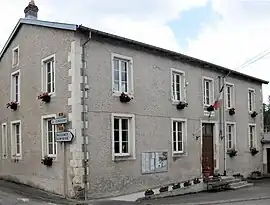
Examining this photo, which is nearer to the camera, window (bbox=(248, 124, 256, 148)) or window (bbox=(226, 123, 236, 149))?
window (bbox=(226, 123, 236, 149))

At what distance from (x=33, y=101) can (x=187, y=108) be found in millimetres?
6845

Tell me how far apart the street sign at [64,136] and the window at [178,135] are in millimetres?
5427

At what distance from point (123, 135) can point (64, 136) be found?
98.9 inches

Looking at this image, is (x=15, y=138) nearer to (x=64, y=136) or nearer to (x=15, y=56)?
(x=15, y=56)

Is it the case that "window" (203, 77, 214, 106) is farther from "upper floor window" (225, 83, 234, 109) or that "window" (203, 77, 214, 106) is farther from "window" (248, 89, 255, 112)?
"window" (248, 89, 255, 112)

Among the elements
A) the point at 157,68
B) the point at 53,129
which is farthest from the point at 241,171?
the point at 53,129

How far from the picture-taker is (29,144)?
16547 millimetres

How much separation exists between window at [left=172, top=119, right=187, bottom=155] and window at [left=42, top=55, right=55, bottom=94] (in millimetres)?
5517

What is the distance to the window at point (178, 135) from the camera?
1789 centimetres

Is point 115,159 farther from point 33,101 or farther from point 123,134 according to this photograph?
point 33,101

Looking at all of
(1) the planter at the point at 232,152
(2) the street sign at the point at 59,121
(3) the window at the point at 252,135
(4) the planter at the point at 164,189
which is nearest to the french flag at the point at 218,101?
(1) the planter at the point at 232,152

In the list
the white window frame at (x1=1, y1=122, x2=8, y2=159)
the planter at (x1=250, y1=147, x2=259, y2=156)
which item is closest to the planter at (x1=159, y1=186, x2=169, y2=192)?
the white window frame at (x1=1, y1=122, x2=8, y2=159)

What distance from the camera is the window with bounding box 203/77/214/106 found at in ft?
65.9

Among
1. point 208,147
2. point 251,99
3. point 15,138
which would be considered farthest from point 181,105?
point 251,99
